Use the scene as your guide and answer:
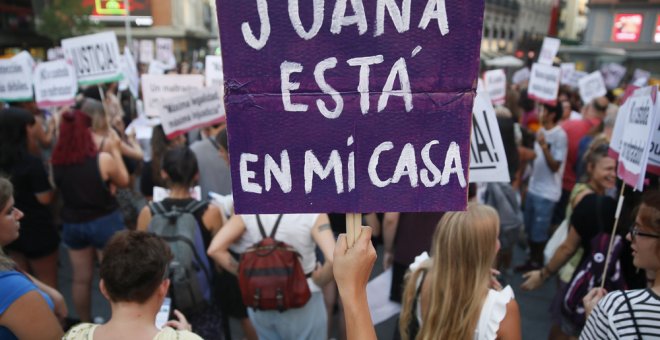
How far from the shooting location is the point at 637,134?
2297 mm

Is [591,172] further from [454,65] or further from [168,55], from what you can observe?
[168,55]

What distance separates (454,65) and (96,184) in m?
3.23

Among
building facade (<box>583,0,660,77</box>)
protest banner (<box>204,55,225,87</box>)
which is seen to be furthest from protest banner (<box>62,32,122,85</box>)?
building facade (<box>583,0,660,77</box>)

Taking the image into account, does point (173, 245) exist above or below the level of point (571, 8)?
below

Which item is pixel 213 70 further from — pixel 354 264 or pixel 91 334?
pixel 354 264

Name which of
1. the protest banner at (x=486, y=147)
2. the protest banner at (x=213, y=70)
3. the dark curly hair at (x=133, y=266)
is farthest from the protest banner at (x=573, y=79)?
the dark curly hair at (x=133, y=266)

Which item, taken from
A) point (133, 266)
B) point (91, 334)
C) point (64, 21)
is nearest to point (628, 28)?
point (64, 21)

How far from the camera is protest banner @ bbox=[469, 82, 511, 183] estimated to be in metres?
2.62

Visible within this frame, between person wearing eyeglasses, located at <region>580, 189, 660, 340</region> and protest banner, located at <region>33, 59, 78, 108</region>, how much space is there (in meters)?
5.87

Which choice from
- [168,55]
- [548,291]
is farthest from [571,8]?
[548,291]

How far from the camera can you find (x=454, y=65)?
4.46 ft

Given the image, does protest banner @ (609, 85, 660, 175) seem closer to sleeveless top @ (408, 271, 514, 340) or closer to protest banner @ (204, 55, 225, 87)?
sleeveless top @ (408, 271, 514, 340)

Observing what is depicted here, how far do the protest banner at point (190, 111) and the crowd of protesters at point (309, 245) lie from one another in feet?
0.72

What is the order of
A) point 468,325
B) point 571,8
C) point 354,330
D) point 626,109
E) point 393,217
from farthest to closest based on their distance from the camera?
point 571,8 < point 393,217 < point 626,109 < point 468,325 < point 354,330
